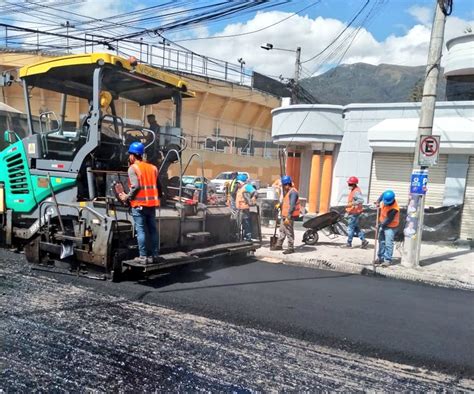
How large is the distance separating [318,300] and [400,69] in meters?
164

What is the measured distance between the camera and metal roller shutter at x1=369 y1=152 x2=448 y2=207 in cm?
1170

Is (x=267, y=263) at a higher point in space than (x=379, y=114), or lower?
lower

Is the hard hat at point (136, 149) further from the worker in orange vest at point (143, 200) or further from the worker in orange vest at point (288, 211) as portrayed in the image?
the worker in orange vest at point (288, 211)

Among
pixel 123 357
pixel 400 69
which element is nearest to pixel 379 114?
pixel 123 357

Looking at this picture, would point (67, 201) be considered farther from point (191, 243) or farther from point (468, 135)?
point (468, 135)

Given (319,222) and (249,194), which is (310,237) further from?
(249,194)

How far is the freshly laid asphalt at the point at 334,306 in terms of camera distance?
4387 mm

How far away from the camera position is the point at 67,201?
635 centimetres

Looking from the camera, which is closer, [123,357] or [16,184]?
[123,357]

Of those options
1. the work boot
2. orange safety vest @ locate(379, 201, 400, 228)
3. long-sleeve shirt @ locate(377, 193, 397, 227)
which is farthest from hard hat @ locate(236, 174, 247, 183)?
the work boot

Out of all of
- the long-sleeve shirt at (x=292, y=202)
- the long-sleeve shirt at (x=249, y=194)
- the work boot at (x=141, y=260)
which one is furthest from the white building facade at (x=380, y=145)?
the work boot at (x=141, y=260)

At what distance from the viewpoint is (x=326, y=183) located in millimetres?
13852

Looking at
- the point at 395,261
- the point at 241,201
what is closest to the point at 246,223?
the point at 241,201

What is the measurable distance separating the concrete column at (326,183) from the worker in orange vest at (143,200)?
28.6 feet
